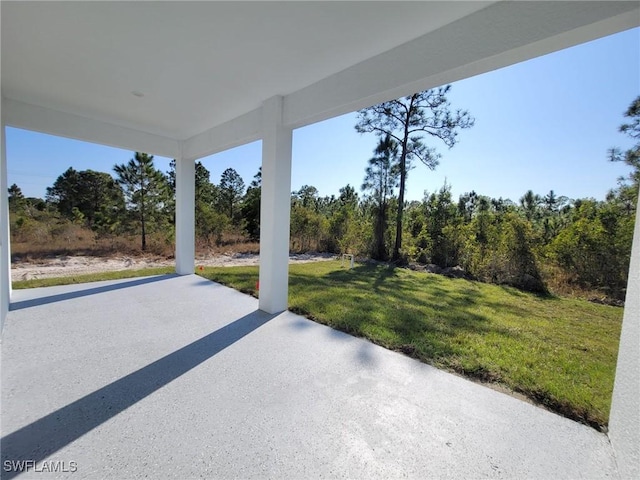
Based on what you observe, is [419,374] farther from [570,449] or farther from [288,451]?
[288,451]

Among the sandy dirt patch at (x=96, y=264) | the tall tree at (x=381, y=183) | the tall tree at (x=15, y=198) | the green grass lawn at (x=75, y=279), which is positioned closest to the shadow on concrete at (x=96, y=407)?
the green grass lawn at (x=75, y=279)

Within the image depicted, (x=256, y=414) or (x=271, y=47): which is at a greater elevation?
(x=271, y=47)

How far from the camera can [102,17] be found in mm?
2195

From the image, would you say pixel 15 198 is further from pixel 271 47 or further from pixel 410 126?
pixel 410 126

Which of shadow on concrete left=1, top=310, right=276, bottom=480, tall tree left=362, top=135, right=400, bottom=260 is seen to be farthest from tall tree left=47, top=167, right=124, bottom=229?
shadow on concrete left=1, top=310, right=276, bottom=480

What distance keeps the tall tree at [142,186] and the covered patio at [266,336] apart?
20.3ft

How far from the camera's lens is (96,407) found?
187 centimetres

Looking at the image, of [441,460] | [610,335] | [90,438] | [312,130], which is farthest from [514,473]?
[312,130]

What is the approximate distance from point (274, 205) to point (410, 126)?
748 centimetres

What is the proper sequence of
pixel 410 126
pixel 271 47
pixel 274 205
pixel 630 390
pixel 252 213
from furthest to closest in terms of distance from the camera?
pixel 252 213
pixel 410 126
pixel 274 205
pixel 271 47
pixel 630 390

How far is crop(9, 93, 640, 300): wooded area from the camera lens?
234 inches

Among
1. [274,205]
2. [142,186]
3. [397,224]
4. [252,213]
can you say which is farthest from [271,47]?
[252,213]

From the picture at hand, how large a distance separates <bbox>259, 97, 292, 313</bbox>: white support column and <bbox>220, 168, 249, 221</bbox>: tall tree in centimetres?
880

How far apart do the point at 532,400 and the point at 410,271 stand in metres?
6.10
